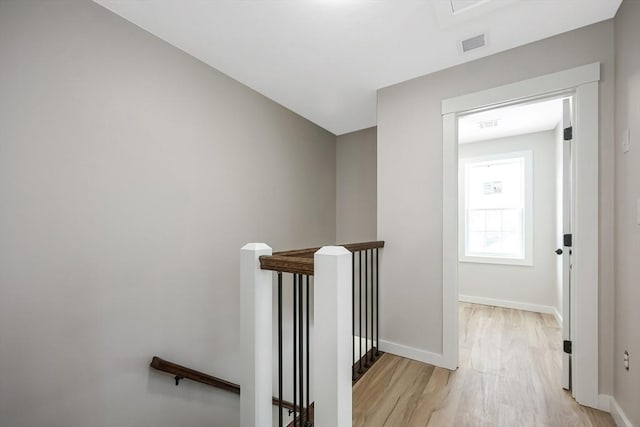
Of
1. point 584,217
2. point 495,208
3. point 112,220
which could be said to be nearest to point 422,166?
point 584,217

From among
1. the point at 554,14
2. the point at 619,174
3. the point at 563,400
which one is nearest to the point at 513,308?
the point at 563,400

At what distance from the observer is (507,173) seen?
405 centimetres

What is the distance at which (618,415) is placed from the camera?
60.0 inches

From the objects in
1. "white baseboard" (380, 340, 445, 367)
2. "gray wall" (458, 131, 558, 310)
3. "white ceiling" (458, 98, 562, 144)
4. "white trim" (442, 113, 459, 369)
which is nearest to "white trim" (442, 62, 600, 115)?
"white trim" (442, 113, 459, 369)

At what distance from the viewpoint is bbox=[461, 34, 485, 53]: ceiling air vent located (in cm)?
188

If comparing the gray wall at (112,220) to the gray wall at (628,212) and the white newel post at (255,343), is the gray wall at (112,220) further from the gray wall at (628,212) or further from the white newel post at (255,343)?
the gray wall at (628,212)

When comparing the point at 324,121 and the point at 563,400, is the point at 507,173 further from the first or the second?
the point at 563,400

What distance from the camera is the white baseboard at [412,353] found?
2.21 m

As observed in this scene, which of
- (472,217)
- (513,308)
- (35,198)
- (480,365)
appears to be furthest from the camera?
(472,217)

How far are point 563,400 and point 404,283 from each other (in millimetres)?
1223

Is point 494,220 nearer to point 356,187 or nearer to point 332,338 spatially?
point 356,187

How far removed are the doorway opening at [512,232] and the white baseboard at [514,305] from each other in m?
0.01

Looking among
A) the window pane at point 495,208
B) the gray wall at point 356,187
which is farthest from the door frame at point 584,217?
the window pane at point 495,208

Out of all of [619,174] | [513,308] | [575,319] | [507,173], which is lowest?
[513,308]
